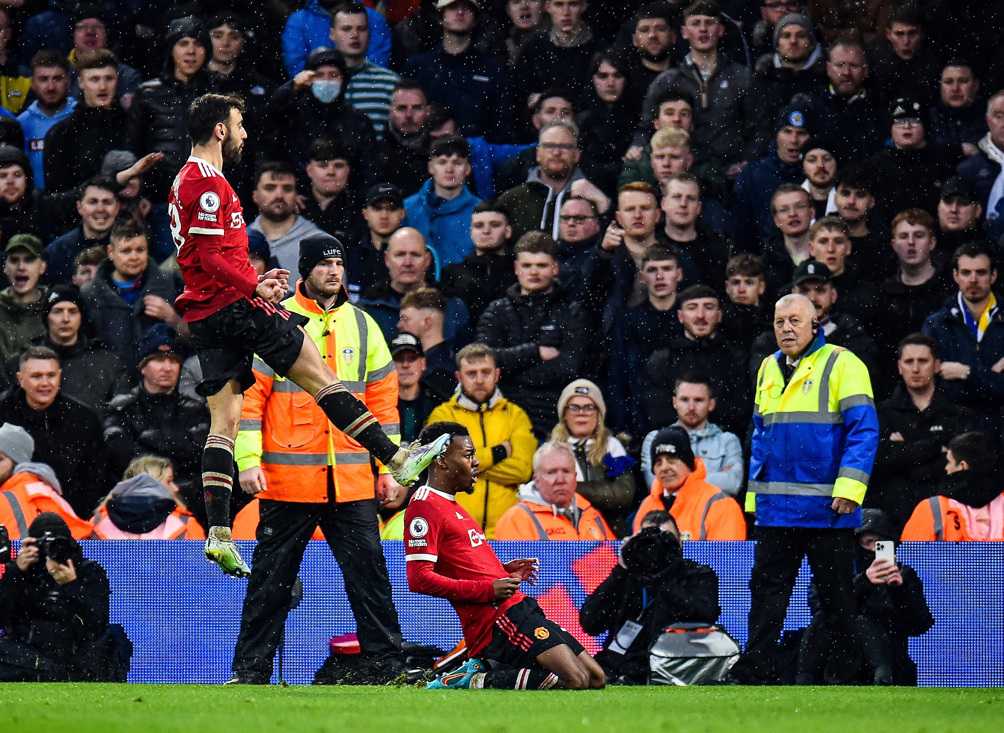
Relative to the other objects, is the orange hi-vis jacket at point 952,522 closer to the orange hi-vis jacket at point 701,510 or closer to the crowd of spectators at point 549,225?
the crowd of spectators at point 549,225

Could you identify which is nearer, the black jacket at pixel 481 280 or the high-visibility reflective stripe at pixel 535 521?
the high-visibility reflective stripe at pixel 535 521

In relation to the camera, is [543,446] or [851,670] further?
[543,446]

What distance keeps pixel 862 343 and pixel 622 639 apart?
3.61 meters

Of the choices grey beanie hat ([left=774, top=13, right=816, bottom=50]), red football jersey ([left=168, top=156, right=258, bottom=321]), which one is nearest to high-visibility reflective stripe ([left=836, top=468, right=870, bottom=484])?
red football jersey ([left=168, top=156, right=258, bottom=321])

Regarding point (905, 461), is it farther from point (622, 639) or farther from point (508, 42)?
point (508, 42)

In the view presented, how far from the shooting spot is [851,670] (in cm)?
1198

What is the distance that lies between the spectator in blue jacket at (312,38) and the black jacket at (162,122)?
1.33 metres

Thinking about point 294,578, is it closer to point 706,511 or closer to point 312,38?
point 706,511

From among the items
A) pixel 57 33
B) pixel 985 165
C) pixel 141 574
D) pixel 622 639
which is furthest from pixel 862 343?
pixel 57 33

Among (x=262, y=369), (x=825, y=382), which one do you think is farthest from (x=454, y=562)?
(x=825, y=382)

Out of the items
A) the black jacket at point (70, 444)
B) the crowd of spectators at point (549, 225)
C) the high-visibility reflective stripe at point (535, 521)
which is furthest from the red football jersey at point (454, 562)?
the black jacket at point (70, 444)

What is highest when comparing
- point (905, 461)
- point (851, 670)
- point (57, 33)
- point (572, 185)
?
point (57, 33)

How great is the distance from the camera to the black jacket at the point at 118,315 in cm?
1573

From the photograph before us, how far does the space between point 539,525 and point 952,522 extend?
282 centimetres
